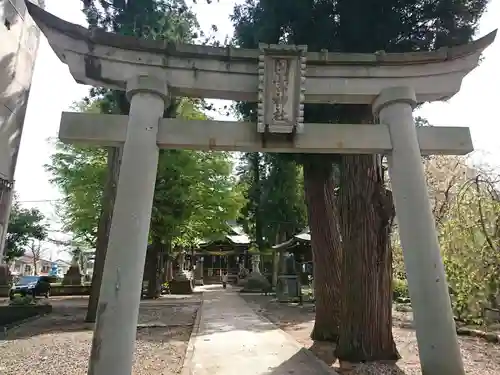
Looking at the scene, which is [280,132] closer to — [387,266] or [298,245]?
[387,266]

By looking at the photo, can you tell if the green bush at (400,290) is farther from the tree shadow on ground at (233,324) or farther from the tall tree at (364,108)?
the tall tree at (364,108)

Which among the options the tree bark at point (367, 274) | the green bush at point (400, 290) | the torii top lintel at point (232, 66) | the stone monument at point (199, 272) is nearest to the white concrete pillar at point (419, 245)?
the torii top lintel at point (232, 66)

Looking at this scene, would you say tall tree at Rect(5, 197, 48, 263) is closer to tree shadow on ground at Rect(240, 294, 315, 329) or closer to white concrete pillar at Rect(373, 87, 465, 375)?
tree shadow on ground at Rect(240, 294, 315, 329)

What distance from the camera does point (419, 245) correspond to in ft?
13.5

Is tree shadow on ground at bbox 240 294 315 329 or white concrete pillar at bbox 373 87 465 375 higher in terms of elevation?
white concrete pillar at bbox 373 87 465 375

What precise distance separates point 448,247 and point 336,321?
11.4ft

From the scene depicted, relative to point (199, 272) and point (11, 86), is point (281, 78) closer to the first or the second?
point (11, 86)

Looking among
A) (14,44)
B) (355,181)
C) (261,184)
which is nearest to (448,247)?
(355,181)

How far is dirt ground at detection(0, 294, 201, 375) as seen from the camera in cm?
569

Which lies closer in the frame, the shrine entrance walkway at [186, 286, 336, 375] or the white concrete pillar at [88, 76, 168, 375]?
the white concrete pillar at [88, 76, 168, 375]

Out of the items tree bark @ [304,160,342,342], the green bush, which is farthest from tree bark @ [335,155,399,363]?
the green bush

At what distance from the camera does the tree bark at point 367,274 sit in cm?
591

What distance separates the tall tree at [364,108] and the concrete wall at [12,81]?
269 inches

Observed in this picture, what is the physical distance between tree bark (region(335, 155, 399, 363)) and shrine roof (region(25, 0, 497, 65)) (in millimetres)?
1910
